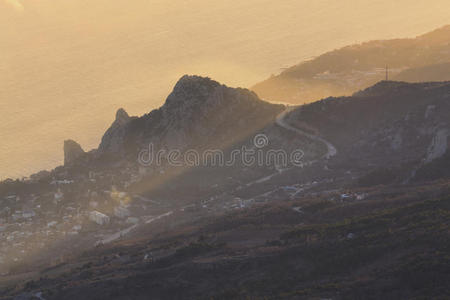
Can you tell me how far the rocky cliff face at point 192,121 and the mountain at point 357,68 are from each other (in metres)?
29.6

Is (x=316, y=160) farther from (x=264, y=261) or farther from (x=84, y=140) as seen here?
(x=84, y=140)

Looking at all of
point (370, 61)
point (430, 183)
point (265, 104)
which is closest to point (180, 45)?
point (370, 61)

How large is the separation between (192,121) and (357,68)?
48.2m

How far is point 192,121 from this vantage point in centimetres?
6112

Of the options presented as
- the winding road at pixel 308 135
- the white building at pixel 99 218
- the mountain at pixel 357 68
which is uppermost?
the mountain at pixel 357 68

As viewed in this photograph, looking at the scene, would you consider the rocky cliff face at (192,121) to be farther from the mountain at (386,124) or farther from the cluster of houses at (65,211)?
the mountain at (386,124)

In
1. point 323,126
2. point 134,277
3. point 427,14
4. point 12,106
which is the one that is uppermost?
point 427,14

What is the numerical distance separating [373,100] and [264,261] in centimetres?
3486

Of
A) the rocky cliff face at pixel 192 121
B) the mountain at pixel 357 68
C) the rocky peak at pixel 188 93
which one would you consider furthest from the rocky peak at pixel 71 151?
the mountain at pixel 357 68

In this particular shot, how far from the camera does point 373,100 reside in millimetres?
60594

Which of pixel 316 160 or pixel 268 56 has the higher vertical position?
pixel 268 56

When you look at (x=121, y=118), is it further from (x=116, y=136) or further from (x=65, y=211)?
(x=65, y=211)

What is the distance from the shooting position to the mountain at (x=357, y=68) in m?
93.4

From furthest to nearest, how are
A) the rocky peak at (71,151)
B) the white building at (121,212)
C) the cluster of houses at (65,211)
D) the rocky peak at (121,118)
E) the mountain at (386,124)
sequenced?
the rocky peak at (71,151) < the rocky peak at (121,118) < the white building at (121,212) < the mountain at (386,124) < the cluster of houses at (65,211)
